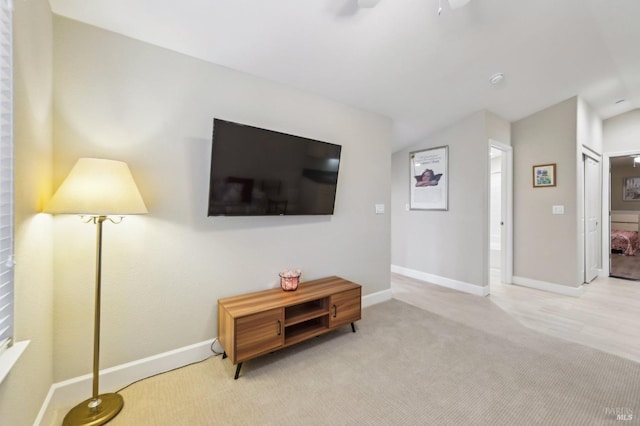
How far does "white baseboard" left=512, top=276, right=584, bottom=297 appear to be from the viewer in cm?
351

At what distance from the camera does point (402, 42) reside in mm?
2156

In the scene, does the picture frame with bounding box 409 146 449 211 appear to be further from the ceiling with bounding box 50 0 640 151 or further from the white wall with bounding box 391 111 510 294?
the ceiling with bounding box 50 0 640 151

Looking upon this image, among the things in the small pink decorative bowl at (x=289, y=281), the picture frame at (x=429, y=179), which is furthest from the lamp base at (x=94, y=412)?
the picture frame at (x=429, y=179)

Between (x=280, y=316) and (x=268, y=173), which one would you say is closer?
→ (x=280, y=316)

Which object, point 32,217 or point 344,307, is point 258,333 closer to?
point 344,307

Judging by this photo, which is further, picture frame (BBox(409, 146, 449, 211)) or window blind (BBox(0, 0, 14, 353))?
picture frame (BBox(409, 146, 449, 211))

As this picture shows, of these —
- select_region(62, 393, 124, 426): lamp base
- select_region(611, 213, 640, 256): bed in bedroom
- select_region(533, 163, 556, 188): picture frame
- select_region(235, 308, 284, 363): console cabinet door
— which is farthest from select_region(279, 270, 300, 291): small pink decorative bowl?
select_region(611, 213, 640, 256): bed in bedroom

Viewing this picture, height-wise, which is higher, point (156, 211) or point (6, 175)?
point (6, 175)

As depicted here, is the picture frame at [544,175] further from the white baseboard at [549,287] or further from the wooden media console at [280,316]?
the wooden media console at [280,316]

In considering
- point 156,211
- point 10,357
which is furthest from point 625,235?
point 10,357

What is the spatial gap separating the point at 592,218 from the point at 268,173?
5.22 m

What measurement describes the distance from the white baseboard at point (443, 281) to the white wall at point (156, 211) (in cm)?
249

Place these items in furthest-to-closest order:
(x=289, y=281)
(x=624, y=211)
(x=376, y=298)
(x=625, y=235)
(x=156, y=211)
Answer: (x=624, y=211) < (x=625, y=235) < (x=376, y=298) < (x=289, y=281) < (x=156, y=211)

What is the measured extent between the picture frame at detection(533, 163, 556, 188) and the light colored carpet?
238 cm
